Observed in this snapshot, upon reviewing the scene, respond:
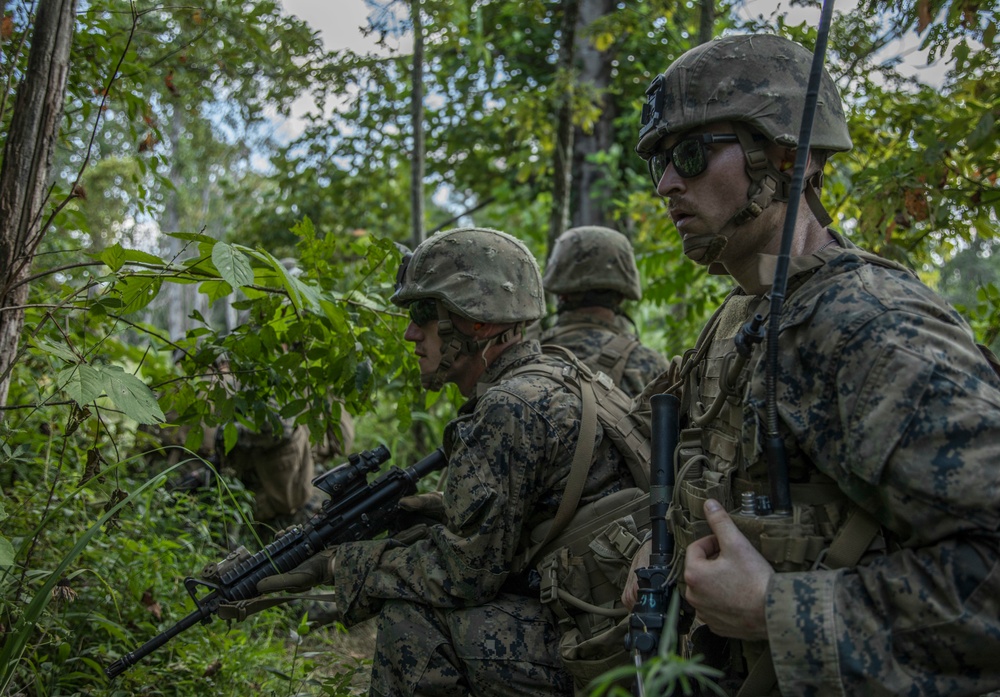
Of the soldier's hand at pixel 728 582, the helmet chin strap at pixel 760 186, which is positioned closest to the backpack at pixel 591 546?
the soldier's hand at pixel 728 582

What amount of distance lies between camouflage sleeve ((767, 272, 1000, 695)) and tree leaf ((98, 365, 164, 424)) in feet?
5.89

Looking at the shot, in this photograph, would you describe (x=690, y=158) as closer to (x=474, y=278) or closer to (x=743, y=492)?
(x=743, y=492)

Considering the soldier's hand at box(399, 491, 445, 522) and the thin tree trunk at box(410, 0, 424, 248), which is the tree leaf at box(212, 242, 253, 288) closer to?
the soldier's hand at box(399, 491, 445, 522)

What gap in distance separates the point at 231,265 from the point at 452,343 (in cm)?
123

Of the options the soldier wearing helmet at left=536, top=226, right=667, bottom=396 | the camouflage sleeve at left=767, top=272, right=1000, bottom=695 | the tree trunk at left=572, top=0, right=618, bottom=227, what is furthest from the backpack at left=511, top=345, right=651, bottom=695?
the tree trunk at left=572, top=0, right=618, bottom=227

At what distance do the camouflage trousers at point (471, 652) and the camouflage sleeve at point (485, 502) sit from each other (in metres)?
0.07

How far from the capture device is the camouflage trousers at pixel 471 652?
2.87 m

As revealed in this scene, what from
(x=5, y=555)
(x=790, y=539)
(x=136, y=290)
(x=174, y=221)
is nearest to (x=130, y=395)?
(x=136, y=290)

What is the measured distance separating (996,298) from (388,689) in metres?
3.55

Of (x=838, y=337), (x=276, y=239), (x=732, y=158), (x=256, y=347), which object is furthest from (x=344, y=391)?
(x=276, y=239)

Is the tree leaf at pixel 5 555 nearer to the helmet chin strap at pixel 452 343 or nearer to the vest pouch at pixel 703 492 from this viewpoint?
the helmet chin strap at pixel 452 343

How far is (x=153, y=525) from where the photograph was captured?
4441 millimetres

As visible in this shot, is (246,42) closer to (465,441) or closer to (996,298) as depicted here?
(465,441)

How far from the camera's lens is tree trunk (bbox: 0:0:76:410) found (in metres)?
2.75
